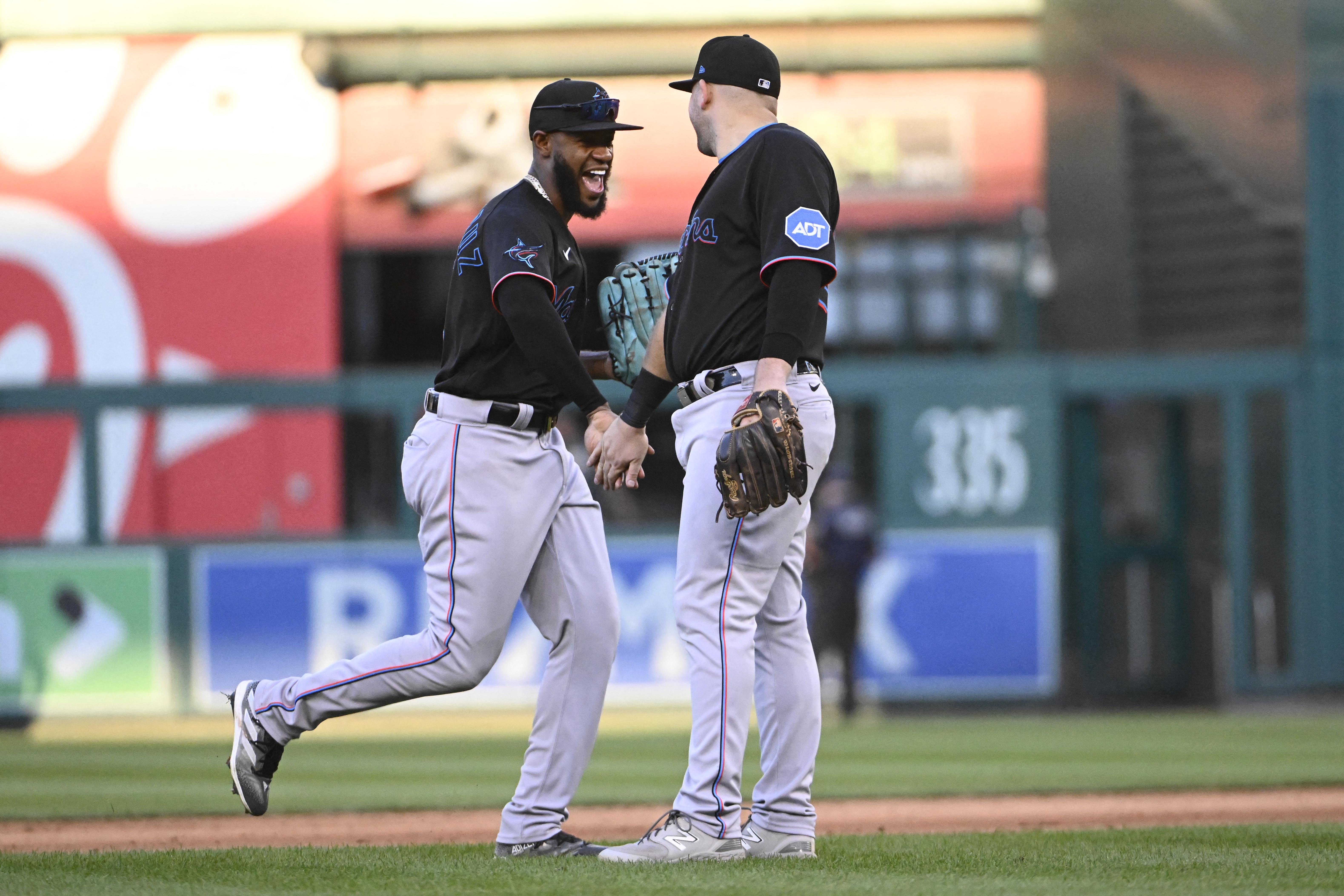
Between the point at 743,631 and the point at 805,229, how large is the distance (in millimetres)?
980

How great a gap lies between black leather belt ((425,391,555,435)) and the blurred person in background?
8.04m

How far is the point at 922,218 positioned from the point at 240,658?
6.44 meters

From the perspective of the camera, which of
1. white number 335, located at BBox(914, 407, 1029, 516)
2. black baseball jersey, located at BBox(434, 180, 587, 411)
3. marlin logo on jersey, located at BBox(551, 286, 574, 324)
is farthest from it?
white number 335, located at BBox(914, 407, 1029, 516)

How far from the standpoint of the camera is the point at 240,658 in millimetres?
14672

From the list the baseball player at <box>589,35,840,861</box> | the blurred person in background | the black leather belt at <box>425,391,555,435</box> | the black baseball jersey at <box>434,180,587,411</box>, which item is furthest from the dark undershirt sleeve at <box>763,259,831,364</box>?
the blurred person in background

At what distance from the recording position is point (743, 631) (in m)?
4.59

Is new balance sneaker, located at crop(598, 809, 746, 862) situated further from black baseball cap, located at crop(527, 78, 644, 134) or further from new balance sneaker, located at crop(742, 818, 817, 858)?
black baseball cap, located at crop(527, 78, 644, 134)

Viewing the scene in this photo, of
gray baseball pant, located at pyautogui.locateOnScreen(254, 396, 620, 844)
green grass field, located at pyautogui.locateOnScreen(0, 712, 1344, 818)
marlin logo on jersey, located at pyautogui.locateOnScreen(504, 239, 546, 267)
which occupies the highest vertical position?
marlin logo on jersey, located at pyautogui.locateOnScreen(504, 239, 546, 267)

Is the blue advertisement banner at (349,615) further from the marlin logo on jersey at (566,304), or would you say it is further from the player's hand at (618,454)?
the player's hand at (618,454)

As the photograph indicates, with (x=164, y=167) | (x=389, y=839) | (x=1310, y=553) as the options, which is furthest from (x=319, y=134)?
(x=389, y=839)

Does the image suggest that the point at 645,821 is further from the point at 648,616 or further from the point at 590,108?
the point at 648,616

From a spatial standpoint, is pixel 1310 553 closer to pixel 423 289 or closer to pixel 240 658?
pixel 423 289

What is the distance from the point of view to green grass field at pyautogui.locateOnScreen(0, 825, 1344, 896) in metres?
4.12

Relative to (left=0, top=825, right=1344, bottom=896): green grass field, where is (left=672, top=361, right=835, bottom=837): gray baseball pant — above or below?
above
